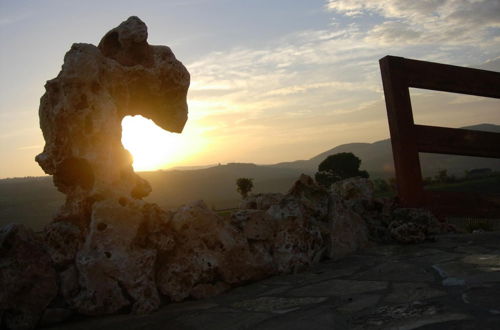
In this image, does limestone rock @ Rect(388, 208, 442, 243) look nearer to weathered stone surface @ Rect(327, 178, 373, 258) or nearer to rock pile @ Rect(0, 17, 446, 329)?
rock pile @ Rect(0, 17, 446, 329)

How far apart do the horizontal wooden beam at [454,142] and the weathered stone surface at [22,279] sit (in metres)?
5.37

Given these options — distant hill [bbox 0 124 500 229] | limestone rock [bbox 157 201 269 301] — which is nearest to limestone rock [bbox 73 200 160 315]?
limestone rock [bbox 157 201 269 301]

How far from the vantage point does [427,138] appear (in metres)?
6.31

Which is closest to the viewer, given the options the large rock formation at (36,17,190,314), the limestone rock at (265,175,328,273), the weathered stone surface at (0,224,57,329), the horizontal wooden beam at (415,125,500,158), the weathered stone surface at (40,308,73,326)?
the weathered stone surface at (0,224,57,329)

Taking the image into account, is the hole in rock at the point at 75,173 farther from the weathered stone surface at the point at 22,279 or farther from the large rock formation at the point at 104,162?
the weathered stone surface at the point at 22,279

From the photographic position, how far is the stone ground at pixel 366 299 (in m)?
2.57

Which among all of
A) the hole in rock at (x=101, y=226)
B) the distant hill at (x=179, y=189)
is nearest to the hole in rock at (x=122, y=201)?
the hole in rock at (x=101, y=226)

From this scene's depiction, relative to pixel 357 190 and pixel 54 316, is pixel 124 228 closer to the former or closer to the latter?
pixel 54 316

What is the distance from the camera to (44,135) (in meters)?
4.71

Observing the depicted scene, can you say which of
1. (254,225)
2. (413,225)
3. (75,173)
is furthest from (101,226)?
(413,225)

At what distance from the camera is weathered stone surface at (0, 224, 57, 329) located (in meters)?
3.68

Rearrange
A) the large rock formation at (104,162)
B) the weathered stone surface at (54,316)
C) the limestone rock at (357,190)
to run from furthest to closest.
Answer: the limestone rock at (357,190), the large rock formation at (104,162), the weathered stone surface at (54,316)

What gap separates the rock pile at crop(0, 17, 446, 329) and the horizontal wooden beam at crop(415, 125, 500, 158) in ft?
4.27

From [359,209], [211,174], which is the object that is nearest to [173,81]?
[359,209]
